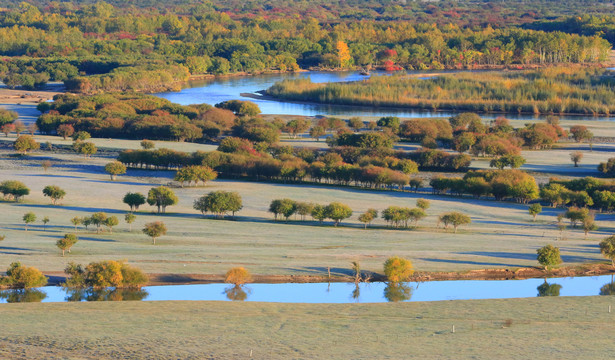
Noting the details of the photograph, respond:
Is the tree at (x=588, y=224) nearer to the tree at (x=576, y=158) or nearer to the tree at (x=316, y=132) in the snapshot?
the tree at (x=576, y=158)

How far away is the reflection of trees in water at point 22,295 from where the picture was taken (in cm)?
4712

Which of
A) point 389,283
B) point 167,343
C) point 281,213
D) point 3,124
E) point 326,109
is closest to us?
point 167,343

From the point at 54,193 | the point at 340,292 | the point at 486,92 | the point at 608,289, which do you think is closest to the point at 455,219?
the point at 608,289

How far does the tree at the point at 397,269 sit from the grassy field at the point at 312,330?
4.66m

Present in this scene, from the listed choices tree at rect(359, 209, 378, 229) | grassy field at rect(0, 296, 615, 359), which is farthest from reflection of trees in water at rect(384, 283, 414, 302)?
tree at rect(359, 209, 378, 229)

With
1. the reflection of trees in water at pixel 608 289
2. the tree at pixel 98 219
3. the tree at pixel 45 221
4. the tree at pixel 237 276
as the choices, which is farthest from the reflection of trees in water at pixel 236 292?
the reflection of trees in water at pixel 608 289

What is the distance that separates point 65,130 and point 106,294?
221 ft

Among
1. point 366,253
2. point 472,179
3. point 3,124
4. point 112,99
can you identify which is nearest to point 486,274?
point 366,253

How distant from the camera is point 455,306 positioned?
46000 mm

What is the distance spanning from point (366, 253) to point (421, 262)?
142 inches

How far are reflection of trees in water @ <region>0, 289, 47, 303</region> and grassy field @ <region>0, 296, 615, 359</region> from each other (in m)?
1.78

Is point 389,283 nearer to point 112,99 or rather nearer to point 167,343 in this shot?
point 167,343

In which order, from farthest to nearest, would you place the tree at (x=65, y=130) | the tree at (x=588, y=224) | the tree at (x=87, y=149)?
the tree at (x=65, y=130) → the tree at (x=87, y=149) → the tree at (x=588, y=224)

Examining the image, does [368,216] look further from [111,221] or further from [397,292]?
[111,221]
